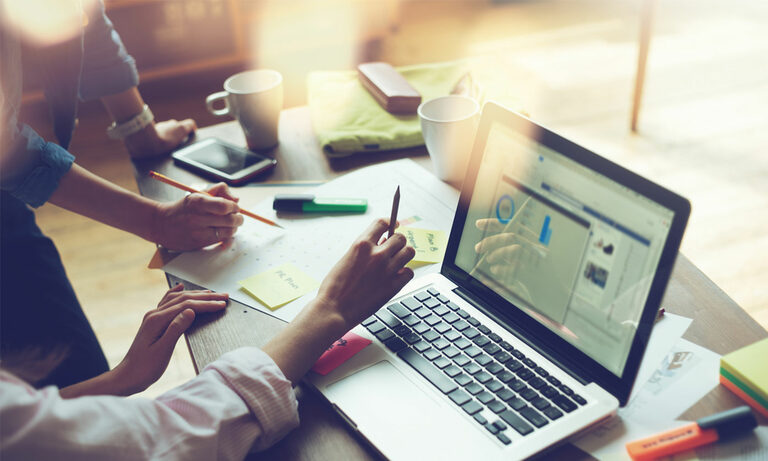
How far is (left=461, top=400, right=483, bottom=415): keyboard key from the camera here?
60cm

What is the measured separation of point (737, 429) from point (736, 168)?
1.90 meters

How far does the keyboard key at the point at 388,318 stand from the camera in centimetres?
72

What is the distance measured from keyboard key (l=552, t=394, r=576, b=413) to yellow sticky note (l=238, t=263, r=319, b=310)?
13.7 inches

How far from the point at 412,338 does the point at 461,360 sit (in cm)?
7

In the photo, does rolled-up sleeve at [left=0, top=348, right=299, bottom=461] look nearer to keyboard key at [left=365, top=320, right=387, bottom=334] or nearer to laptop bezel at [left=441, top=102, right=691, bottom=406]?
keyboard key at [left=365, top=320, right=387, bottom=334]

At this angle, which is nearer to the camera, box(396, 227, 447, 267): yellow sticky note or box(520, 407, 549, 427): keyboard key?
box(520, 407, 549, 427): keyboard key

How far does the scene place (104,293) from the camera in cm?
182

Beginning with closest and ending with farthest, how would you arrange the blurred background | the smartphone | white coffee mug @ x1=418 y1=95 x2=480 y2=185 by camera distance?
1. white coffee mug @ x1=418 y1=95 x2=480 y2=185
2. the smartphone
3. the blurred background

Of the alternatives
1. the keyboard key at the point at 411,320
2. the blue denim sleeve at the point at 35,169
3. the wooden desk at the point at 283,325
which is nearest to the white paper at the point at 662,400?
the wooden desk at the point at 283,325

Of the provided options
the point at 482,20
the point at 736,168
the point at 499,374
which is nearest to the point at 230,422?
the point at 499,374

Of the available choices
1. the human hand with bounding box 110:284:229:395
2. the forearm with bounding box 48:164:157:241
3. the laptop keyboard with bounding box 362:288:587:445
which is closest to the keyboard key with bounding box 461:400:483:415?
the laptop keyboard with bounding box 362:288:587:445

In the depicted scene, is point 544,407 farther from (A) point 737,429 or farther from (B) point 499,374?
(A) point 737,429

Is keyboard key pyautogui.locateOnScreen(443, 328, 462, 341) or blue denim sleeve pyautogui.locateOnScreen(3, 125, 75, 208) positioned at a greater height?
blue denim sleeve pyautogui.locateOnScreen(3, 125, 75, 208)

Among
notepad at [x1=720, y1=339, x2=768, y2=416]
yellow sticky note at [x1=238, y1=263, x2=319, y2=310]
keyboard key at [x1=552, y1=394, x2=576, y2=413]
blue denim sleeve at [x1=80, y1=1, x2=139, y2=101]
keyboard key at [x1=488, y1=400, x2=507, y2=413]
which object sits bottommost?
yellow sticky note at [x1=238, y1=263, x2=319, y2=310]
